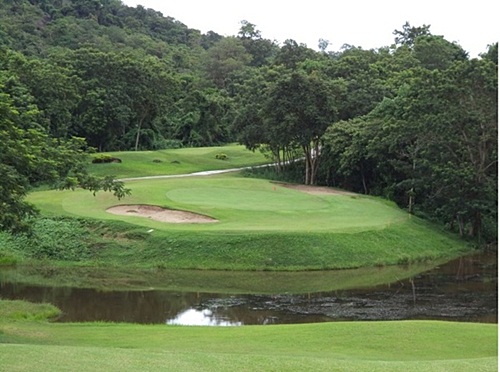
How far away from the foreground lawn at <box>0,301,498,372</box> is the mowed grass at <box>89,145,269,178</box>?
111 feet

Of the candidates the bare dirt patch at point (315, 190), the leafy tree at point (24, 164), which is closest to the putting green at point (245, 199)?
the bare dirt patch at point (315, 190)

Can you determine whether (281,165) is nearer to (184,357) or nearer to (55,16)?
(184,357)

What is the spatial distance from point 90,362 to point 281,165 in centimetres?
5142

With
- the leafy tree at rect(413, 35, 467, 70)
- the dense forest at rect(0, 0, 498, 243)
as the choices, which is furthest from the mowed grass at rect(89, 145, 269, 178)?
the leafy tree at rect(413, 35, 467, 70)

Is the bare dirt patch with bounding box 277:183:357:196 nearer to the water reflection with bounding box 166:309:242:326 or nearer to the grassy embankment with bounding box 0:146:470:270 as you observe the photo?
the grassy embankment with bounding box 0:146:470:270

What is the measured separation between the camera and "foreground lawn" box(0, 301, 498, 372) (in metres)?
12.2

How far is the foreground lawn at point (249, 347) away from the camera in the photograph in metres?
12.2

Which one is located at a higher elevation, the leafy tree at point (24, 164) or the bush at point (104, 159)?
the leafy tree at point (24, 164)

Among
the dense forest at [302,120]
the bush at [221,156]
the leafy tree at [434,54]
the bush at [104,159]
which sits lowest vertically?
the bush at [104,159]

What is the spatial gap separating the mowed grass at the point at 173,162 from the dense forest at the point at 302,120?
3.67m

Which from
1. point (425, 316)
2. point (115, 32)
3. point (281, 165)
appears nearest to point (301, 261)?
point (425, 316)

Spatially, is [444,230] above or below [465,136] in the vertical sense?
below

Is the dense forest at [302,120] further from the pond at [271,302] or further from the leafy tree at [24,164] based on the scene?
the pond at [271,302]

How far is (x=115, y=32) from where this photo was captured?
11506 centimetres
